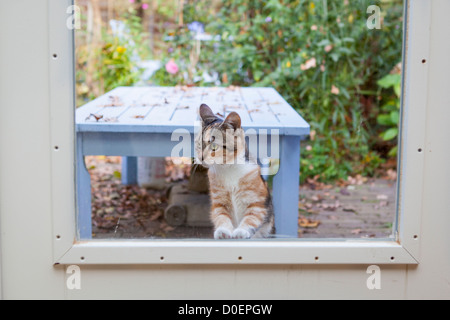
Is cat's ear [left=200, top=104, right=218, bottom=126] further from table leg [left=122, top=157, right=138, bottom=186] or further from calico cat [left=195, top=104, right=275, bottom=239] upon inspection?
table leg [left=122, top=157, right=138, bottom=186]

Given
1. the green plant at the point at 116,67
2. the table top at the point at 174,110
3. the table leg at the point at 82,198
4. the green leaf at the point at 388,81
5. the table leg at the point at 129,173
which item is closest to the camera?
the table leg at the point at 82,198

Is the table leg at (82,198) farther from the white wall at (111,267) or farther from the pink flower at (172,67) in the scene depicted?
the pink flower at (172,67)

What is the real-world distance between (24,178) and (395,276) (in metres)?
1.10

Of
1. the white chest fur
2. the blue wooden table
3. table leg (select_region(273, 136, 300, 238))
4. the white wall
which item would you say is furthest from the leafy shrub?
the white wall

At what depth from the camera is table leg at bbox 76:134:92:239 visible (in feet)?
5.45

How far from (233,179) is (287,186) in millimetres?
278

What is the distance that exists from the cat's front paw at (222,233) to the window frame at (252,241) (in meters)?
0.11

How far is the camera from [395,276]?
167cm

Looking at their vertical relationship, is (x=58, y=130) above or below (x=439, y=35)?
below

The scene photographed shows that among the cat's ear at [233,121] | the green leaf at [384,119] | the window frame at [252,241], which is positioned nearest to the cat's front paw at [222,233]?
the window frame at [252,241]

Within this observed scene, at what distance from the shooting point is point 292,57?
379cm

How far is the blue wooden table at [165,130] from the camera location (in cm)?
194
